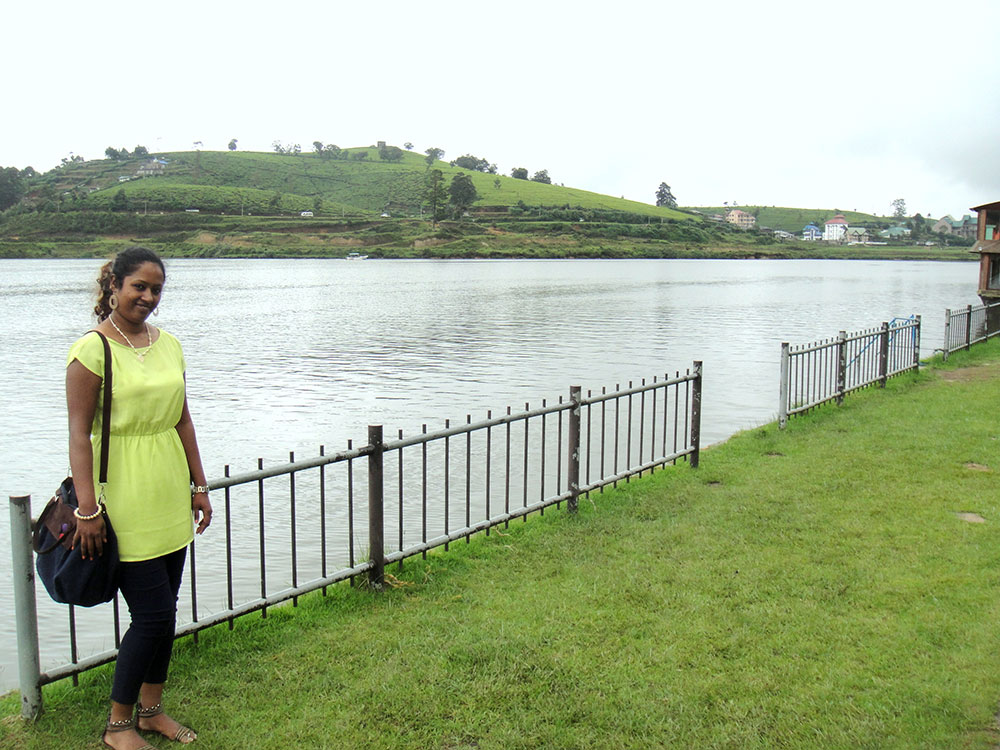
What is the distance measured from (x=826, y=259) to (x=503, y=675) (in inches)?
6348

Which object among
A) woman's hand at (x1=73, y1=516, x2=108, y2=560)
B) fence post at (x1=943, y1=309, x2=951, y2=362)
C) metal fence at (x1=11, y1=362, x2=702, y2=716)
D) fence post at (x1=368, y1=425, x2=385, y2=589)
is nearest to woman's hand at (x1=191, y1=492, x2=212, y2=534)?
metal fence at (x1=11, y1=362, x2=702, y2=716)

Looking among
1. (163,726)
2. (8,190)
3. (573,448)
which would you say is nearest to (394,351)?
(573,448)

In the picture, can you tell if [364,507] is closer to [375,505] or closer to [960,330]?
[375,505]

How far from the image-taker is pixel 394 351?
85.6ft

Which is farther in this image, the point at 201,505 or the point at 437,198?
the point at 437,198

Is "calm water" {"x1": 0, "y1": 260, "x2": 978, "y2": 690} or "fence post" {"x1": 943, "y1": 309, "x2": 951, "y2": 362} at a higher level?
"fence post" {"x1": 943, "y1": 309, "x2": 951, "y2": 362}

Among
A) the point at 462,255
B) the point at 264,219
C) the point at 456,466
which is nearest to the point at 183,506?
the point at 456,466

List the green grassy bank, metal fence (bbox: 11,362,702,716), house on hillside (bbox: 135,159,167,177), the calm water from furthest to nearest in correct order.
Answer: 1. house on hillside (bbox: 135,159,167,177)
2. the calm water
3. metal fence (bbox: 11,362,702,716)
4. the green grassy bank

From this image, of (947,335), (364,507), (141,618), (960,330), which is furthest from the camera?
(960,330)

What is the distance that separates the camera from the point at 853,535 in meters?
6.97

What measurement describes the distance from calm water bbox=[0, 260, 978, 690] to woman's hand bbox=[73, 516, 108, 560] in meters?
3.42

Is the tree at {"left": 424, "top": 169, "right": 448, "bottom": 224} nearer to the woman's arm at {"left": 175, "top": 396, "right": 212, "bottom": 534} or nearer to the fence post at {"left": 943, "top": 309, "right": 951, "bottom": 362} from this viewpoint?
the fence post at {"left": 943, "top": 309, "right": 951, "bottom": 362}

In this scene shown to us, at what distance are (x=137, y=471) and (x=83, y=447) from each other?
0.81 feet

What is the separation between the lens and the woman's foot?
404 cm
